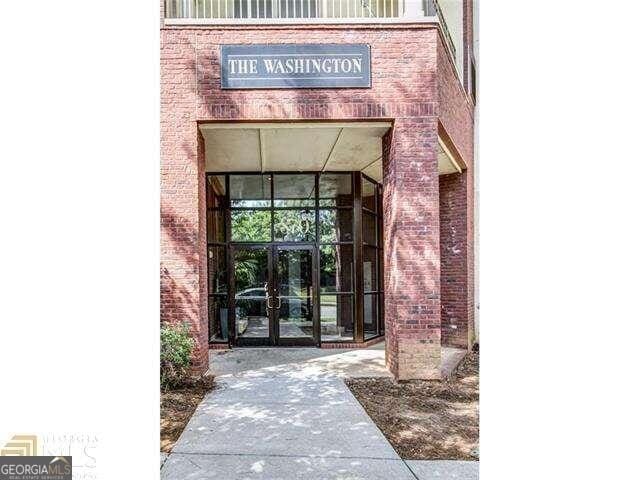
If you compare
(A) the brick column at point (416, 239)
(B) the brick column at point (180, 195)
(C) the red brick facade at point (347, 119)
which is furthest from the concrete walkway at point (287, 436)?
(B) the brick column at point (180, 195)

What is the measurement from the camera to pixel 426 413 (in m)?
5.03

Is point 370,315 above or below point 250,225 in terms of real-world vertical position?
below

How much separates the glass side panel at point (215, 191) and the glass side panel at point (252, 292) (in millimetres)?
1095

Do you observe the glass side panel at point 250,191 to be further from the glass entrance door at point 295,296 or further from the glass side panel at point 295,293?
the glass side panel at point 295,293

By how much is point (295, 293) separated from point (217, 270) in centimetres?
169

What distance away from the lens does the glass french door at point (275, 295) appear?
8.88 m

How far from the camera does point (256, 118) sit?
20.5ft

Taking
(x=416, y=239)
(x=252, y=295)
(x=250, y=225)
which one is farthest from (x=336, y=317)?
(x=416, y=239)

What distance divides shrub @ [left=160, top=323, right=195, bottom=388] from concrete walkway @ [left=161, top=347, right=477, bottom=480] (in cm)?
54

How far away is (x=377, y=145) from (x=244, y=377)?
172 inches

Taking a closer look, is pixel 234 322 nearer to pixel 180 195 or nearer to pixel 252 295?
pixel 252 295

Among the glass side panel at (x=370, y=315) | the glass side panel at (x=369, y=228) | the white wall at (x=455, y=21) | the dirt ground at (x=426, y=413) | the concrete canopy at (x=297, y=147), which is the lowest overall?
the dirt ground at (x=426, y=413)

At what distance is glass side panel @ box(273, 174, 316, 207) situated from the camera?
9008 mm
